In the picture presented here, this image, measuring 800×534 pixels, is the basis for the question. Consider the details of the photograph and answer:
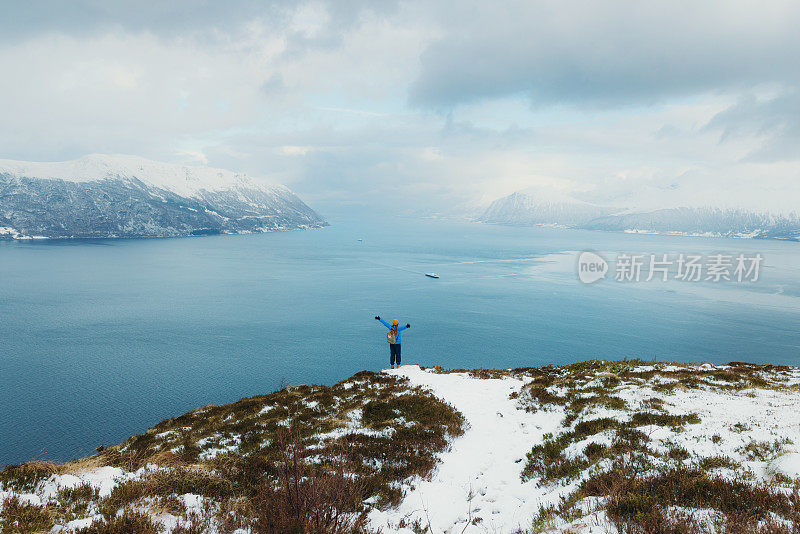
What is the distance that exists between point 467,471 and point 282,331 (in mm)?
65947

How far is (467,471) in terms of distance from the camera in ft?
31.2

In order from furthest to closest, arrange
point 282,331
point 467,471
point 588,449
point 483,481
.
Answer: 1. point 282,331
2. point 467,471
3. point 588,449
4. point 483,481

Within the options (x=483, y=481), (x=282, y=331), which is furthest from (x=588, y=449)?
(x=282, y=331)

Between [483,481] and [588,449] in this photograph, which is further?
[588,449]

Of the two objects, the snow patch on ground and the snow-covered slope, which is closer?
the snow-covered slope

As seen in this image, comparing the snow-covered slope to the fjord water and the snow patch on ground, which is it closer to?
the snow patch on ground

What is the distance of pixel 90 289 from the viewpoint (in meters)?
102

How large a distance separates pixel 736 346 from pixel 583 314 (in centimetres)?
2615

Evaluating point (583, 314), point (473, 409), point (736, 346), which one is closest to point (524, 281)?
point (583, 314)

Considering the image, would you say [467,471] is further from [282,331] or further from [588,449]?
[282,331]

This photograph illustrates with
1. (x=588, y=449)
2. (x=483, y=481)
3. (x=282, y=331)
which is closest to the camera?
(x=483, y=481)

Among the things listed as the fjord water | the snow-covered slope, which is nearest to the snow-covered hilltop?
the snow-covered slope

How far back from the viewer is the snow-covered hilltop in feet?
18.1

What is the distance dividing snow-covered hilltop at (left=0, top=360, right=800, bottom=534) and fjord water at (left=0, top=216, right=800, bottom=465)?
22615 millimetres
